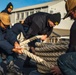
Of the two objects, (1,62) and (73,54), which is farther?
(1,62)

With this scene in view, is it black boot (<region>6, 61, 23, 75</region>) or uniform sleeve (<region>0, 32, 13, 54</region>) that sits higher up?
uniform sleeve (<region>0, 32, 13, 54</region>)

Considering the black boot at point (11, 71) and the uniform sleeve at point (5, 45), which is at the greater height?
the uniform sleeve at point (5, 45)

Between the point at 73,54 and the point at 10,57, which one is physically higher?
the point at 73,54

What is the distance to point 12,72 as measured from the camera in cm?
751

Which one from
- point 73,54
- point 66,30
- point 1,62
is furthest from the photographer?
point 66,30

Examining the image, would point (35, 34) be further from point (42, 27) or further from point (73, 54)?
point (73, 54)

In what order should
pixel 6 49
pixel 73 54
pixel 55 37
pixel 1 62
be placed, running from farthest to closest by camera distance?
pixel 55 37, pixel 1 62, pixel 6 49, pixel 73 54

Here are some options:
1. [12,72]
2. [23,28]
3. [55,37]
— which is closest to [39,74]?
[12,72]

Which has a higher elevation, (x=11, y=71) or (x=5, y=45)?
(x=5, y=45)

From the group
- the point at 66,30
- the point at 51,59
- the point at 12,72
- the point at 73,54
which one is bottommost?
the point at 66,30

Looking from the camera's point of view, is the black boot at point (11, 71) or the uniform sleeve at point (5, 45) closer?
the uniform sleeve at point (5, 45)

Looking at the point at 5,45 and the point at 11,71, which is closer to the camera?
the point at 5,45

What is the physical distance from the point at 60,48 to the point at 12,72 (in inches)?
74.9

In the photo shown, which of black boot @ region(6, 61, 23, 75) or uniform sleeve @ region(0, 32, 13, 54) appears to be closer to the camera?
uniform sleeve @ region(0, 32, 13, 54)
